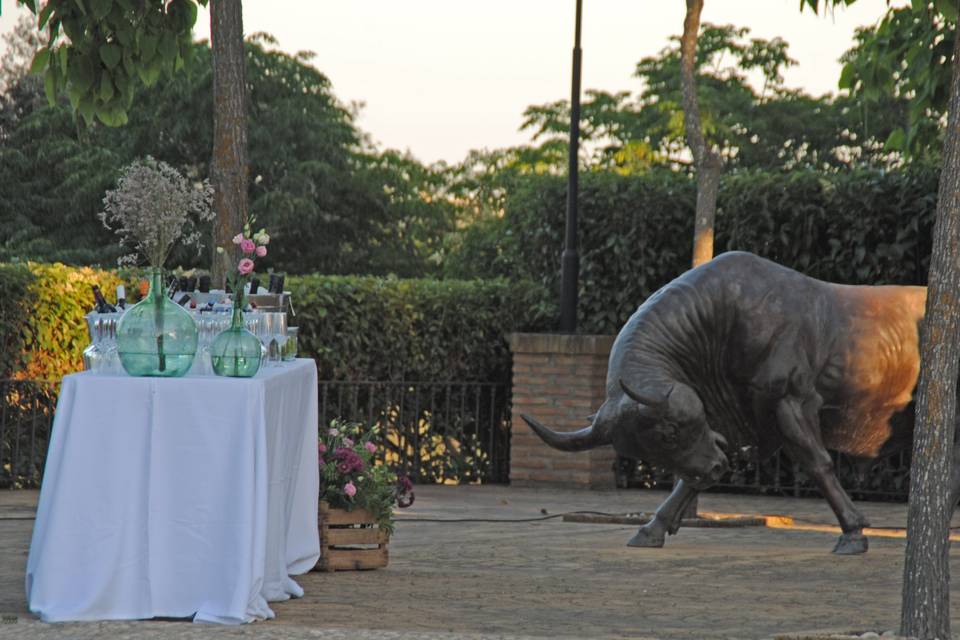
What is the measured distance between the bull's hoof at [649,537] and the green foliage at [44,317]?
219 inches

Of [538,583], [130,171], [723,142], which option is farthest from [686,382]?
[723,142]

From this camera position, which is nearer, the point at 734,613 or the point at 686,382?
the point at 734,613

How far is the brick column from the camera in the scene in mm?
13672

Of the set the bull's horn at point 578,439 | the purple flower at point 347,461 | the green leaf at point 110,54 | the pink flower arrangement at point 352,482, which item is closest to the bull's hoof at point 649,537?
the bull's horn at point 578,439

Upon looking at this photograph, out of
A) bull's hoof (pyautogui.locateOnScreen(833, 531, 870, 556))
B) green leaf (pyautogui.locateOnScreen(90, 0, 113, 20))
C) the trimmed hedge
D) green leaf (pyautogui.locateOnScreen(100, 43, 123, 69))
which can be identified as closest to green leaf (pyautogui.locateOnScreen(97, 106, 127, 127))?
green leaf (pyautogui.locateOnScreen(100, 43, 123, 69))

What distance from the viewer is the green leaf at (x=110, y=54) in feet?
30.1

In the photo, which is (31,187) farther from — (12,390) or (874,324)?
(874,324)

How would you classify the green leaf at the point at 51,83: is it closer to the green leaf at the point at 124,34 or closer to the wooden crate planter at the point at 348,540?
A: the green leaf at the point at 124,34

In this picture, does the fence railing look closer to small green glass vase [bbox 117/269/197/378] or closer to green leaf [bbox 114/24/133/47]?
green leaf [bbox 114/24/133/47]

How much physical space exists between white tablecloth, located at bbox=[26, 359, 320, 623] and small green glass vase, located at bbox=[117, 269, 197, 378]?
0.16 meters

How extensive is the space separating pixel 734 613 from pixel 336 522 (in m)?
2.40

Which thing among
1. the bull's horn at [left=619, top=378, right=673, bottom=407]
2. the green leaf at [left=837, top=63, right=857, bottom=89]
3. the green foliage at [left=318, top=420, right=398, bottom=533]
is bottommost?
the green foliage at [left=318, top=420, right=398, bottom=533]

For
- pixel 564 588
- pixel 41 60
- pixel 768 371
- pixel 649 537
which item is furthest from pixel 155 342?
pixel 768 371

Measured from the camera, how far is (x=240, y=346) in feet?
22.4
